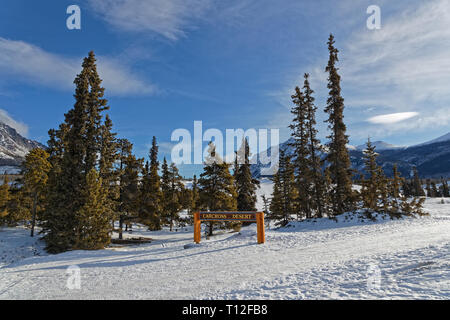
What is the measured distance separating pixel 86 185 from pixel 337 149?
22.7m

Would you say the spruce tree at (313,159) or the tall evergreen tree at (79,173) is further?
the spruce tree at (313,159)

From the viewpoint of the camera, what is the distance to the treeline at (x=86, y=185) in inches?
744

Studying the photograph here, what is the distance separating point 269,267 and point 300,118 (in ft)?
67.9

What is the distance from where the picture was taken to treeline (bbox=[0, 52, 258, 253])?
18.9m

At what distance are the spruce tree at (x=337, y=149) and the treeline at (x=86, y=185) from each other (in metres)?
10.0

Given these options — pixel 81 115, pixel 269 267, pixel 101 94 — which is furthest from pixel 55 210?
pixel 269 267

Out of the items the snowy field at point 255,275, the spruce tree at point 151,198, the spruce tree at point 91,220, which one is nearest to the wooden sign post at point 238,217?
the snowy field at point 255,275

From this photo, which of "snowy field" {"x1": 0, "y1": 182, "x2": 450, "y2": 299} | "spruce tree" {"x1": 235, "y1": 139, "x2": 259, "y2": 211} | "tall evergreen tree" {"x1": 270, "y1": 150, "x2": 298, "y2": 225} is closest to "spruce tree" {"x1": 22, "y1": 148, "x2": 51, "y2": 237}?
"snowy field" {"x1": 0, "y1": 182, "x2": 450, "y2": 299}

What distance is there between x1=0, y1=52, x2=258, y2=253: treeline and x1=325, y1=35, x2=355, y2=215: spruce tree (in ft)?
32.9

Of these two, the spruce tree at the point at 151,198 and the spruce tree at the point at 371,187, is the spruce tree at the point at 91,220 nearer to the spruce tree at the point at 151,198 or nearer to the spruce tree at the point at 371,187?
the spruce tree at the point at 151,198

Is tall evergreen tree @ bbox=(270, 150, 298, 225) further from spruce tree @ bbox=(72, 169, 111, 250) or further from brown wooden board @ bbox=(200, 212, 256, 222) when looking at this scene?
spruce tree @ bbox=(72, 169, 111, 250)

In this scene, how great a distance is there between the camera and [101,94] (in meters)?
22.1

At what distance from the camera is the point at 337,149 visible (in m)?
24.5
